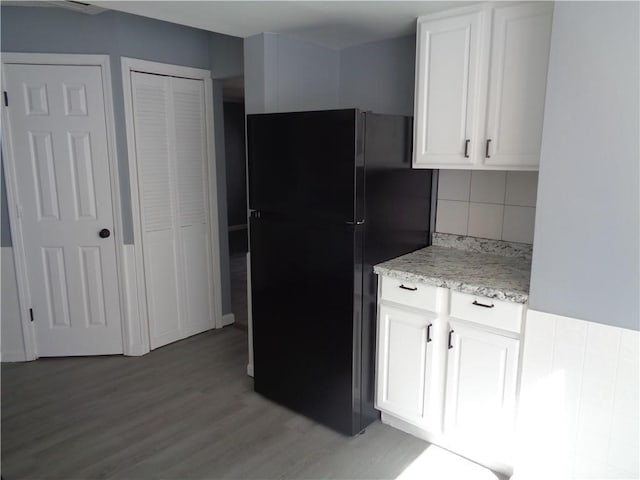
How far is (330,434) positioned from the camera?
241 cm

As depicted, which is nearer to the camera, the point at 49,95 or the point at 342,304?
the point at 342,304

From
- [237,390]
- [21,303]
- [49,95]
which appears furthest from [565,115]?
[21,303]

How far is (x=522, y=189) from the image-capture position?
2396 mm

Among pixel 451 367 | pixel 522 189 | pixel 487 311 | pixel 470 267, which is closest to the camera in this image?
pixel 487 311

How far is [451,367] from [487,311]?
345 millimetres

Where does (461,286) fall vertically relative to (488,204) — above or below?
below

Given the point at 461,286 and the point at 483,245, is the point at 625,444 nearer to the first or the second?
the point at 461,286

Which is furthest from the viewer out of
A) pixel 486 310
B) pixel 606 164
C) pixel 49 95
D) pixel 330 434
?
pixel 49 95

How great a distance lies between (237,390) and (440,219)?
1626 millimetres

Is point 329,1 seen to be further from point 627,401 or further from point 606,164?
point 627,401

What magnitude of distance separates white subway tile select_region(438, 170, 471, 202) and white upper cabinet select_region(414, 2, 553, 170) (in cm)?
36

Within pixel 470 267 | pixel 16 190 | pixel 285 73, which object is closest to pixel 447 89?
pixel 470 267

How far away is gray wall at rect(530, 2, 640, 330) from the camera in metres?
1.56

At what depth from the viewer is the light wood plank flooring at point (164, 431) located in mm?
2154
